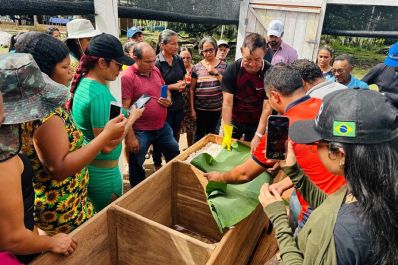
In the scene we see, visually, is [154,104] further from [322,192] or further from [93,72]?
[322,192]

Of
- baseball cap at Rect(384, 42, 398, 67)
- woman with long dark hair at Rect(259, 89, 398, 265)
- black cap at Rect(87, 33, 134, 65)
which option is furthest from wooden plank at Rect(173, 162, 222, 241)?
baseball cap at Rect(384, 42, 398, 67)

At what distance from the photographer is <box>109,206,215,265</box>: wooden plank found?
1599 mm

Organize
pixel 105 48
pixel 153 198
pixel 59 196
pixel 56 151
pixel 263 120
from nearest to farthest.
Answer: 1. pixel 56 151
2. pixel 59 196
3. pixel 105 48
4. pixel 153 198
5. pixel 263 120

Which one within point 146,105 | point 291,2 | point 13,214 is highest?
point 291,2

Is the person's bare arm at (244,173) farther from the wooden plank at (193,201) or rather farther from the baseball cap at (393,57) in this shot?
the baseball cap at (393,57)

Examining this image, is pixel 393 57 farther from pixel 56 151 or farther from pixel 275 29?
pixel 56 151

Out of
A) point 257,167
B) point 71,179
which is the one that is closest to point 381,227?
point 257,167

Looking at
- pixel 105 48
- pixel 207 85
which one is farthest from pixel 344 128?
pixel 207 85

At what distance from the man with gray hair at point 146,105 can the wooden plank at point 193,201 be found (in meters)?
0.67

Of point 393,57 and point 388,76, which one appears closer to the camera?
point 393,57

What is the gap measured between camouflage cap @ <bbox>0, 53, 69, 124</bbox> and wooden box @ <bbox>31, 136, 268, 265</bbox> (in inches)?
25.5

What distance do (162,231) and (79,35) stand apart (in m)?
1.87

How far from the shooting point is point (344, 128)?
3.17ft

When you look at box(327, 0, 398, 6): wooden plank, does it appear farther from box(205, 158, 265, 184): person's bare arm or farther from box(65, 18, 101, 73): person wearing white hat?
box(205, 158, 265, 184): person's bare arm
